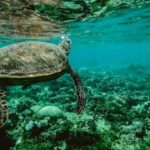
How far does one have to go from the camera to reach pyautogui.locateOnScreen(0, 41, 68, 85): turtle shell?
5.14 metres

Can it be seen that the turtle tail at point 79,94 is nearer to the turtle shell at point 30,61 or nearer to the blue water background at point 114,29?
the turtle shell at point 30,61

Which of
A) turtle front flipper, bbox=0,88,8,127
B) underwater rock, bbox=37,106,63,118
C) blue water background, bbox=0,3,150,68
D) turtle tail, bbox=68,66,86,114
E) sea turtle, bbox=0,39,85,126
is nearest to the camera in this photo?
Result: turtle front flipper, bbox=0,88,8,127

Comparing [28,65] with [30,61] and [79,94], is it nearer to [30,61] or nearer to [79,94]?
[30,61]

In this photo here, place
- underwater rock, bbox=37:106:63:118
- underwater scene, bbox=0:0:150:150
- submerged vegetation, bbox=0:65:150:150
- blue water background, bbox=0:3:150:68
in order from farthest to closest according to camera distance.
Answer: blue water background, bbox=0:3:150:68 < underwater rock, bbox=37:106:63:118 < submerged vegetation, bbox=0:65:150:150 < underwater scene, bbox=0:0:150:150

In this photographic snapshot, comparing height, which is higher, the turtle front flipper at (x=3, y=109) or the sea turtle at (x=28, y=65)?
the sea turtle at (x=28, y=65)

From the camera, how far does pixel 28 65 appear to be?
17.8 ft

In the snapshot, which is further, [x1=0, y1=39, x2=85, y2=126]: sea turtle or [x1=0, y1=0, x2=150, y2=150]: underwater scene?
[x1=0, y1=0, x2=150, y2=150]: underwater scene

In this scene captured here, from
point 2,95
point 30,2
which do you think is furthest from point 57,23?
point 2,95

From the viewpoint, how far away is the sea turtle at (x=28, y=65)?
16.6 feet

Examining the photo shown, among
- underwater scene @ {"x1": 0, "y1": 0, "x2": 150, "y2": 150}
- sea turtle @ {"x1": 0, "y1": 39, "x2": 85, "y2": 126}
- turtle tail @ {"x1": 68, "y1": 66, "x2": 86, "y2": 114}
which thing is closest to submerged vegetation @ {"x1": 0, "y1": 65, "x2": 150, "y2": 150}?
underwater scene @ {"x1": 0, "y1": 0, "x2": 150, "y2": 150}

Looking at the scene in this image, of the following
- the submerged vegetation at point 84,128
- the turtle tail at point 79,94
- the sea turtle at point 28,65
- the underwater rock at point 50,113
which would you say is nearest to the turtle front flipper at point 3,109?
the sea turtle at point 28,65

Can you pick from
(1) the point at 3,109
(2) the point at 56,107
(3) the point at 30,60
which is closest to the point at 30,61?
(3) the point at 30,60

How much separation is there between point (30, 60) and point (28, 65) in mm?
209

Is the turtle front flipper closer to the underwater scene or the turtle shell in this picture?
the underwater scene
